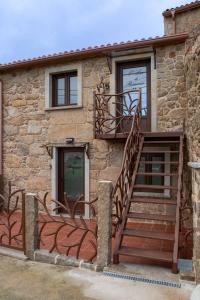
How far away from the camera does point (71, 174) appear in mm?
8445

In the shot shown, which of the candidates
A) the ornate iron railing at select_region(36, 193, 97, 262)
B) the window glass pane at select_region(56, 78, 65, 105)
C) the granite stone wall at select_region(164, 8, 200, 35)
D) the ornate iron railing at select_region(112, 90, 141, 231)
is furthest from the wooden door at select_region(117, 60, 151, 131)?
the granite stone wall at select_region(164, 8, 200, 35)

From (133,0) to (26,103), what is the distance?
16.2 m

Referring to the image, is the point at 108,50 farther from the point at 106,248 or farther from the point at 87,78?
the point at 106,248

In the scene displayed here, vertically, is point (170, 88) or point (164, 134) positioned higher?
point (170, 88)

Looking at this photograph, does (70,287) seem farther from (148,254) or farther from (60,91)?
(60,91)

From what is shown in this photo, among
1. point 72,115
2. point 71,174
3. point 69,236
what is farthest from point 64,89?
point 69,236

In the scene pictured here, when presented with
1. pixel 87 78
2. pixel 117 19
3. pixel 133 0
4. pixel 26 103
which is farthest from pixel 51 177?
pixel 133 0

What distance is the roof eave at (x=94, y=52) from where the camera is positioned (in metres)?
6.93

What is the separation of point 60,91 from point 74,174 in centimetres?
253

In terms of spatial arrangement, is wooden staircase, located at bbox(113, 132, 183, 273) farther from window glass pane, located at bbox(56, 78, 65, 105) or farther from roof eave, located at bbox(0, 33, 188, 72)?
window glass pane, located at bbox(56, 78, 65, 105)

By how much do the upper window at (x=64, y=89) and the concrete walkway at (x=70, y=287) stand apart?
508cm

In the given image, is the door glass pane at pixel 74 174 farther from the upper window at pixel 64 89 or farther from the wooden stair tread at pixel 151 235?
the wooden stair tread at pixel 151 235

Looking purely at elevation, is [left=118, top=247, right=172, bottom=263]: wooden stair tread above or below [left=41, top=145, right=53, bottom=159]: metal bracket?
below

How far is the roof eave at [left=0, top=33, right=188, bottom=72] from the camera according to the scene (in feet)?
22.7
